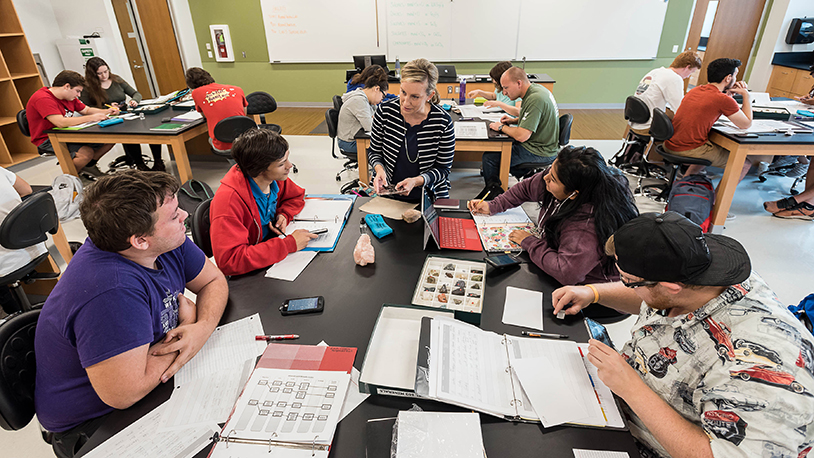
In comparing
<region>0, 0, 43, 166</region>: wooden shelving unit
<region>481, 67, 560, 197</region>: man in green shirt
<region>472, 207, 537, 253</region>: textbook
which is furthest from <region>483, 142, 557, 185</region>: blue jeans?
<region>0, 0, 43, 166</region>: wooden shelving unit

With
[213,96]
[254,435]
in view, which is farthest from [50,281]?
[254,435]

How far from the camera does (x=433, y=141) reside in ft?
7.34

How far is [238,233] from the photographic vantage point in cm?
157

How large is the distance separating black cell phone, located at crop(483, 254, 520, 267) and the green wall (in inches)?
249

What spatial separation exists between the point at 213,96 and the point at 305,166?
1395 millimetres

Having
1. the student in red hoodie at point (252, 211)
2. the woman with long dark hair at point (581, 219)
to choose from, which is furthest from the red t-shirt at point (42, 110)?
the woman with long dark hair at point (581, 219)

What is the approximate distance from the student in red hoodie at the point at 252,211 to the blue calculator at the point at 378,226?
0.28 meters

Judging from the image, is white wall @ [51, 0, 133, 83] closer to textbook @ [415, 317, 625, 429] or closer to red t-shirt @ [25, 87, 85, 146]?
red t-shirt @ [25, 87, 85, 146]

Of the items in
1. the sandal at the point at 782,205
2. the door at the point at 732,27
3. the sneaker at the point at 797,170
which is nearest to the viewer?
the sandal at the point at 782,205

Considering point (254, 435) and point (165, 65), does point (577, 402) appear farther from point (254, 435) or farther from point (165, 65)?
point (165, 65)

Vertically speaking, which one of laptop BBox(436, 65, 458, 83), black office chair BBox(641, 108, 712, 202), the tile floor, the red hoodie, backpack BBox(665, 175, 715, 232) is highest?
laptop BBox(436, 65, 458, 83)

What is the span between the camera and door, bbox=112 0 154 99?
6.79 meters

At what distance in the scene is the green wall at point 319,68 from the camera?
6.85 meters

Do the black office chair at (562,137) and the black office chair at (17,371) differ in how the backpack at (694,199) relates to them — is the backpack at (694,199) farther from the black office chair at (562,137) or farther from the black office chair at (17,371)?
the black office chair at (17,371)
